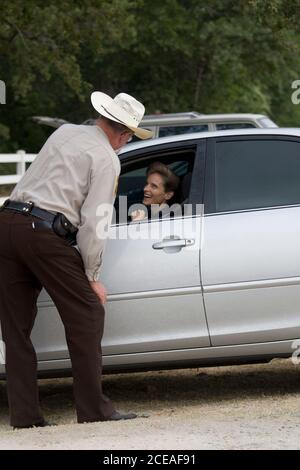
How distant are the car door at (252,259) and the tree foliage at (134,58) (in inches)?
568

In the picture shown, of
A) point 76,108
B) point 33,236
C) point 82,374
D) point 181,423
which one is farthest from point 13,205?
point 76,108

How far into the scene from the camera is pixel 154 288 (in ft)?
21.3

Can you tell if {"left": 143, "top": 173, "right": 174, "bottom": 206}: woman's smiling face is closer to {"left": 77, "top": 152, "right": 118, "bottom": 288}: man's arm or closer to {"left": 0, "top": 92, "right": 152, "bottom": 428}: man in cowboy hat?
{"left": 0, "top": 92, "right": 152, "bottom": 428}: man in cowboy hat

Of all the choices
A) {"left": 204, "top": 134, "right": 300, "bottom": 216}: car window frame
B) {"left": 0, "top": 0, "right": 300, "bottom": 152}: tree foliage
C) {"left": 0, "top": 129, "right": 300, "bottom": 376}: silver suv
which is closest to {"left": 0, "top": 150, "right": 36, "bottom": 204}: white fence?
{"left": 0, "top": 0, "right": 300, "bottom": 152}: tree foliage

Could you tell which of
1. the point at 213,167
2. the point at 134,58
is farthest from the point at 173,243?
the point at 134,58

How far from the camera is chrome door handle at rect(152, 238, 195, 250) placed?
6.49 m

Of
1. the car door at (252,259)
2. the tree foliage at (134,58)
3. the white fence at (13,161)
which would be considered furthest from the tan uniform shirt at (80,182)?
the tree foliage at (134,58)

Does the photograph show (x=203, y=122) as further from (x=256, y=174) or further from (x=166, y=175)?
(x=256, y=174)

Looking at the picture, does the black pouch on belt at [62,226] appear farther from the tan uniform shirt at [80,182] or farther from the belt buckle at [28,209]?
the belt buckle at [28,209]

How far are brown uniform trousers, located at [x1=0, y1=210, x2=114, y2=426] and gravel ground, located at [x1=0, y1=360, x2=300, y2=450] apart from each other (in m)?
0.18

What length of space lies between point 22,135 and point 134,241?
26912 millimetres

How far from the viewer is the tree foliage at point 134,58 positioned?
73.0ft

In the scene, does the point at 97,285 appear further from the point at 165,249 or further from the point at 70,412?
the point at 70,412

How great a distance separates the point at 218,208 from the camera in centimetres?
662
